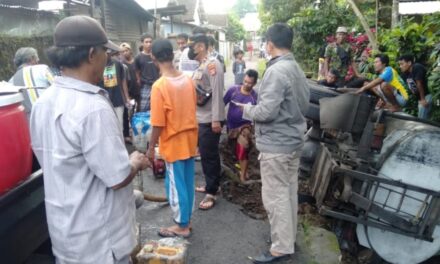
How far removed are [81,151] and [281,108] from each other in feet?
5.99

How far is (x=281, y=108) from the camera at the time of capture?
9.91 ft

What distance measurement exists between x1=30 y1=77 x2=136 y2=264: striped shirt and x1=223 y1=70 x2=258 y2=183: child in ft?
10.3

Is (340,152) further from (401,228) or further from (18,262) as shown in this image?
(18,262)

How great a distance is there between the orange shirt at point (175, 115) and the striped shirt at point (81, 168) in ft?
4.64

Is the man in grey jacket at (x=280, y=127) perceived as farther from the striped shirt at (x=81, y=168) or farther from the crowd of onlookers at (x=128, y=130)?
the striped shirt at (x=81, y=168)

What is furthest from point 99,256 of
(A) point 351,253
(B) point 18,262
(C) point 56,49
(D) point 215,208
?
(A) point 351,253

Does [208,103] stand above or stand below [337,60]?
below

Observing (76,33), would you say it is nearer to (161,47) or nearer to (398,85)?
(161,47)

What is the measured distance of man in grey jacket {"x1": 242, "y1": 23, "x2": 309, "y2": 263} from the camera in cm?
296

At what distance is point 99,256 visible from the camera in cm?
175

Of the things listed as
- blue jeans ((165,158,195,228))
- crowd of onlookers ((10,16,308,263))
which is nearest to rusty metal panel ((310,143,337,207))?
crowd of onlookers ((10,16,308,263))

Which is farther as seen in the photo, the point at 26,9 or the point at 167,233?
the point at 26,9

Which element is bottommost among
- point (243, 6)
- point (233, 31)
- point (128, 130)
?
point (128, 130)

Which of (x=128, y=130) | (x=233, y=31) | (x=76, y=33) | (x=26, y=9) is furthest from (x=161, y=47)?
(x=233, y=31)
